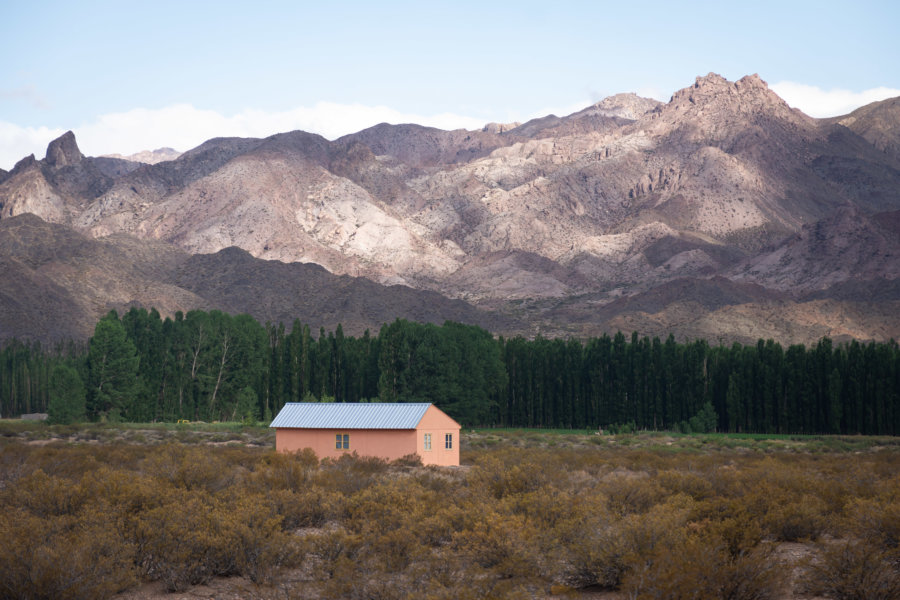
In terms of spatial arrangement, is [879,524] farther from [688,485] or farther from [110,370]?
[110,370]

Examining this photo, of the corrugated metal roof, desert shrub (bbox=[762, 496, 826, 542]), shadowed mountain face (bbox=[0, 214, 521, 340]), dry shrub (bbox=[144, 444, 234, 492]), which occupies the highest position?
shadowed mountain face (bbox=[0, 214, 521, 340])

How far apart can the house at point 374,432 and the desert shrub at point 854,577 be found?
20062mm

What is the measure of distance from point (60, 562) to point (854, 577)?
11.7 m

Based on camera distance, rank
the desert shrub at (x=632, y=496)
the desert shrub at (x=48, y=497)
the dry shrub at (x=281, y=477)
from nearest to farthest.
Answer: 1. the desert shrub at (x=48, y=497)
2. the desert shrub at (x=632, y=496)
3. the dry shrub at (x=281, y=477)

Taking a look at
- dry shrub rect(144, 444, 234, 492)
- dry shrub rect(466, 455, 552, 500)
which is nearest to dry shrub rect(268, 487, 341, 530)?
dry shrub rect(144, 444, 234, 492)

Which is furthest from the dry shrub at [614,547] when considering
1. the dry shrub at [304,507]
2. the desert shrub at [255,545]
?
the dry shrub at [304,507]

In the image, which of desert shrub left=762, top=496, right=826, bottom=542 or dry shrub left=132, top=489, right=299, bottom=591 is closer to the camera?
dry shrub left=132, top=489, right=299, bottom=591

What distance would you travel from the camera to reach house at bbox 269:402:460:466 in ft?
110

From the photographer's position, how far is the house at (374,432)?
33.5 meters

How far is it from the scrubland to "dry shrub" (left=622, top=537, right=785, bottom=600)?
3 cm

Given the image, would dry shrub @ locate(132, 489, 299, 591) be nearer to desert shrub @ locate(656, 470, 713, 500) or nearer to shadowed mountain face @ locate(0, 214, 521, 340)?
desert shrub @ locate(656, 470, 713, 500)

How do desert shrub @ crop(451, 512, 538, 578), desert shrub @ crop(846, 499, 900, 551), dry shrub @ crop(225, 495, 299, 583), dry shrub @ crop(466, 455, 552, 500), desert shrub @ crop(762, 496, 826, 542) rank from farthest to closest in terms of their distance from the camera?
dry shrub @ crop(466, 455, 552, 500) < desert shrub @ crop(762, 496, 826, 542) < desert shrub @ crop(846, 499, 900, 551) < dry shrub @ crop(225, 495, 299, 583) < desert shrub @ crop(451, 512, 538, 578)

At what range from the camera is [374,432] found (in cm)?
3384

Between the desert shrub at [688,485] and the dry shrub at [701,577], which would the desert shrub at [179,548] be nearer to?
the dry shrub at [701,577]
